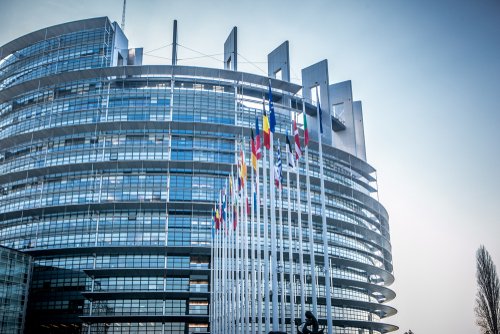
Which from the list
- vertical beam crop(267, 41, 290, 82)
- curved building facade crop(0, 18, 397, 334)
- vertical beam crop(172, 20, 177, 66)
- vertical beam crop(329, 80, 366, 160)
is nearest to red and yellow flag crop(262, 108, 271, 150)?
curved building facade crop(0, 18, 397, 334)

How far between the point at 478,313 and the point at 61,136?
66.9m

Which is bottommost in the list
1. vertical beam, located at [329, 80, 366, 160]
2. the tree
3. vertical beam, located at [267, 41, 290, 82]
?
the tree

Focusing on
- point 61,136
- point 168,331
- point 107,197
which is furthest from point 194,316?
point 61,136

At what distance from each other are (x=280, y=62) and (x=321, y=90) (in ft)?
29.1

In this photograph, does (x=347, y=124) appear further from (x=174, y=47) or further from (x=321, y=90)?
(x=174, y=47)

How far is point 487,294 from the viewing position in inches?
2501

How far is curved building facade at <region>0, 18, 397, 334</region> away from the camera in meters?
66.9

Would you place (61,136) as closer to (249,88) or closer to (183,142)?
(183,142)

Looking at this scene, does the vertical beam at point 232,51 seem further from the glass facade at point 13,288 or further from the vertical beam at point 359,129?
the glass facade at point 13,288

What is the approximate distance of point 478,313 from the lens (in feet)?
212

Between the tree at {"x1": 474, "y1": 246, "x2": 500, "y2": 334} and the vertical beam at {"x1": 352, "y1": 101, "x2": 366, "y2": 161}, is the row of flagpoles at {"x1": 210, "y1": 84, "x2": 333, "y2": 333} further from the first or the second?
the vertical beam at {"x1": 352, "y1": 101, "x2": 366, "y2": 161}

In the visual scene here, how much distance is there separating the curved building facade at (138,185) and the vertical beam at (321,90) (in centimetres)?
29

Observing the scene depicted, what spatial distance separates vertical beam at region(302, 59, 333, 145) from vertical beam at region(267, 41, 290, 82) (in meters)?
4.85

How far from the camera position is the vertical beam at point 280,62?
83125 mm
